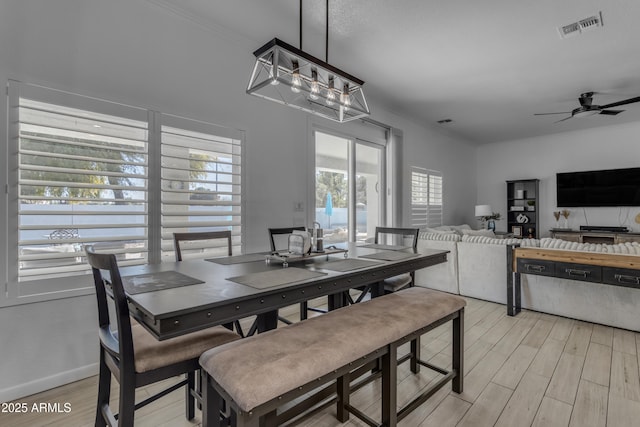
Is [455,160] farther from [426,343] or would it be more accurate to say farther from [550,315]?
[426,343]

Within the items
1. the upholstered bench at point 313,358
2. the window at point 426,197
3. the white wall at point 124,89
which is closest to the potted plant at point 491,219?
the window at point 426,197

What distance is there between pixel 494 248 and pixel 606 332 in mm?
1199

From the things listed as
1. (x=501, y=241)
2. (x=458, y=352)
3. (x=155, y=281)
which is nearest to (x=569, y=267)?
(x=501, y=241)

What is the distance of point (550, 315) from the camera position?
3.31m

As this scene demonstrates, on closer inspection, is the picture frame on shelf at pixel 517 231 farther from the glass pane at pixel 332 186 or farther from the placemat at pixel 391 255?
the placemat at pixel 391 255

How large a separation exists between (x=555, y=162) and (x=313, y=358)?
7391 millimetres

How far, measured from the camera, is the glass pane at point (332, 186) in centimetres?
397

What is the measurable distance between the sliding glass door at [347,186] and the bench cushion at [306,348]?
6.71 feet

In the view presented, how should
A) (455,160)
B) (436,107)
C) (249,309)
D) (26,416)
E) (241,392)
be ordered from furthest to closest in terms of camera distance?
(455,160), (436,107), (26,416), (249,309), (241,392)

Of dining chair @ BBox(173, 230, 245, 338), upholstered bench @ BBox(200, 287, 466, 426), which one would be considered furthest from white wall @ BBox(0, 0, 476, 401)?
upholstered bench @ BBox(200, 287, 466, 426)

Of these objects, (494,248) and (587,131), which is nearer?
(494,248)

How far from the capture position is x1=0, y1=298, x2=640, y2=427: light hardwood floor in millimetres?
1722

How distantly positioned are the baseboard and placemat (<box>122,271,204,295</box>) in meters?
1.17

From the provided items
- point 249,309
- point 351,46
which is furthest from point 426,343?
point 351,46
